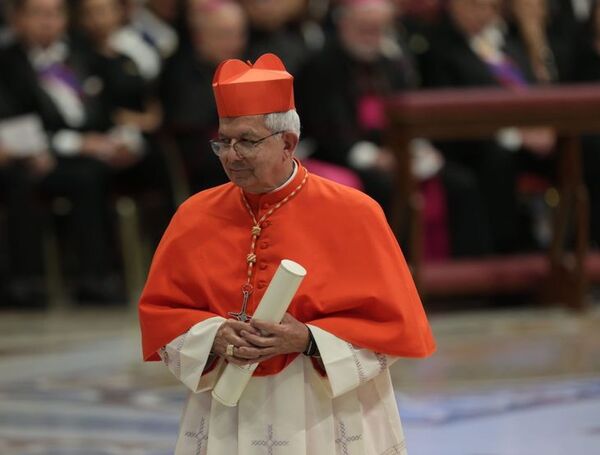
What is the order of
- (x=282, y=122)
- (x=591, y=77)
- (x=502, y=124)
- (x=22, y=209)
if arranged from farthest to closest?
(x=591, y=77) < (x=22, y=209) < (x=502, y=124) < (x=282, y=122)

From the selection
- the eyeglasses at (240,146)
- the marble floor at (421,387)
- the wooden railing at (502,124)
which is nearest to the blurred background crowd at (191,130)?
the wooden railing at (502,124)

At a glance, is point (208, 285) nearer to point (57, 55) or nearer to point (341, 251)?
point (341, 251)

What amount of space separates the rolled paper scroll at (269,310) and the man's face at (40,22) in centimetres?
633

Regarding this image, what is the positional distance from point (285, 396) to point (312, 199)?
21.6 inches

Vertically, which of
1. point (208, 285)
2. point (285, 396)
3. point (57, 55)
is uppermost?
point (57, 55)

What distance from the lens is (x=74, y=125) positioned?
10109mm

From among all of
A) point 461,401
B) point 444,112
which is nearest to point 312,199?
point 461,401

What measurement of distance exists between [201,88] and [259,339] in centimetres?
622

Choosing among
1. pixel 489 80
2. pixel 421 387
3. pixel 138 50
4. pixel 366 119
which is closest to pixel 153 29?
pixel 138 50

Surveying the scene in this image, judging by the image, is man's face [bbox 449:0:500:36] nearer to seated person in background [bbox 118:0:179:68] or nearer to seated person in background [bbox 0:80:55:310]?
seated person in background [bbox 118:0:179:68]

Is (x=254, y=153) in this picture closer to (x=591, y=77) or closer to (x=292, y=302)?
(x=292, y=302)

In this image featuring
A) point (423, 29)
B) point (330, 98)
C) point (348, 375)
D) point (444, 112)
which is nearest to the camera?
point (348, 375)

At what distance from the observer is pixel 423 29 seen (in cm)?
1128

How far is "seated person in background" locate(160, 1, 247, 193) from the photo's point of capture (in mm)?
9805
